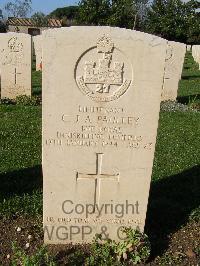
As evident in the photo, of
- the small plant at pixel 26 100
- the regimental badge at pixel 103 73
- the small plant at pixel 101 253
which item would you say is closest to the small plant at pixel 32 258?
the small plant at pixel 101 253

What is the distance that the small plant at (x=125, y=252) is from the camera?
393 centimetres

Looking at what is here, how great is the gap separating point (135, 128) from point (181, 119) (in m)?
6.08

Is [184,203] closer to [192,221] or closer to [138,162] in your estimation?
[192,221]

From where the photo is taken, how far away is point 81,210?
163 inches

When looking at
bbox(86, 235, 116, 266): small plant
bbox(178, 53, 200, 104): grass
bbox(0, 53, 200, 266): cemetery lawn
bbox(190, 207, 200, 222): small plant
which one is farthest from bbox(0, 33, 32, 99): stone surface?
bbox(86, 235, 116, 266): small plant

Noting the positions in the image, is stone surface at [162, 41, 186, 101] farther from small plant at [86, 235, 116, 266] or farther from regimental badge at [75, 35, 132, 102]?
regimental badge at [75, 35, 132, 102]

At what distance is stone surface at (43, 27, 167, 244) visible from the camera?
3.54 m

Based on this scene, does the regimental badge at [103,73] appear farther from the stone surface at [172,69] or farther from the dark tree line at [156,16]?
the dark tree line at [156,16]

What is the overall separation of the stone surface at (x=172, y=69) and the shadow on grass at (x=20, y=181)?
6952mm

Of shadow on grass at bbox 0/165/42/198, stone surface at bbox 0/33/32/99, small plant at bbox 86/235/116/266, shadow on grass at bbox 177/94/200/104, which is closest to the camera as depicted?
small plant at bbox 86/235/116/266

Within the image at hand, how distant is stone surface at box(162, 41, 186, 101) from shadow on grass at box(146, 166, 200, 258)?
6.09m

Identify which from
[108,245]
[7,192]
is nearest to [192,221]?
[108,245]

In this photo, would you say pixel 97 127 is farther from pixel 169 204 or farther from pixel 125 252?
pixel 169 204

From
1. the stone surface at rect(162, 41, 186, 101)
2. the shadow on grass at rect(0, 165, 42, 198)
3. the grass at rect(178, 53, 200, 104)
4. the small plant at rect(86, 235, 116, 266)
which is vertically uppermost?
the stone surface at rect(162, 41, 186, 101)
